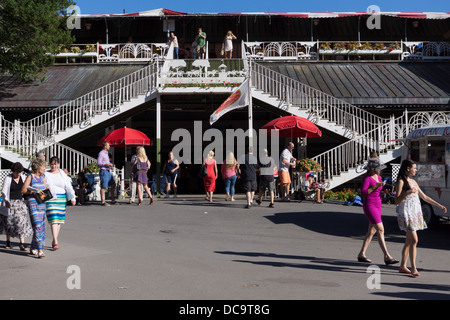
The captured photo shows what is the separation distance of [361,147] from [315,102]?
290cm

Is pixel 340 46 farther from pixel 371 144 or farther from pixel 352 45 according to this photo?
pixel 371 144

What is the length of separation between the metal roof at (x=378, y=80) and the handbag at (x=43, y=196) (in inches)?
615

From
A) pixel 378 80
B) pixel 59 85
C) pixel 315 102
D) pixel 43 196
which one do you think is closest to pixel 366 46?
pixel 378 80

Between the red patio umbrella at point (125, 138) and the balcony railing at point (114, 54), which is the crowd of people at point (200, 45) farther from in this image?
the red patio umbrella at point (125, 138)

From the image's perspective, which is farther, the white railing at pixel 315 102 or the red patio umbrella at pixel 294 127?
the white railing at pixel 315 102

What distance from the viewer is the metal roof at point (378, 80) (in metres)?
22.1

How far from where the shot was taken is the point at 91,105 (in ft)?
68.5

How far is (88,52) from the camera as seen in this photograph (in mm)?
26969

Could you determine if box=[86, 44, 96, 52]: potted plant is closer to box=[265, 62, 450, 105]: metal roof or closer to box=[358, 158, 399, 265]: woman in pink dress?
box=[265, 62, 450, 105]: metal roof

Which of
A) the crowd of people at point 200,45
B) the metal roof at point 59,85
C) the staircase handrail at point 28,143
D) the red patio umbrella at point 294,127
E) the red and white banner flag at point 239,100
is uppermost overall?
the crowd of people at point 200,45

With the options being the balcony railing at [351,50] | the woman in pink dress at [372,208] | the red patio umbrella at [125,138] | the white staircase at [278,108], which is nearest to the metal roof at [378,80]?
the balcony railing at [351,50]

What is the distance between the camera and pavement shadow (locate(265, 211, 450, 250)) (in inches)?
431

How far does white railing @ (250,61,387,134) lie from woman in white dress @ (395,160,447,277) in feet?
39.5

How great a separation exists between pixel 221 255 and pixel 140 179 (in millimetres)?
7714
